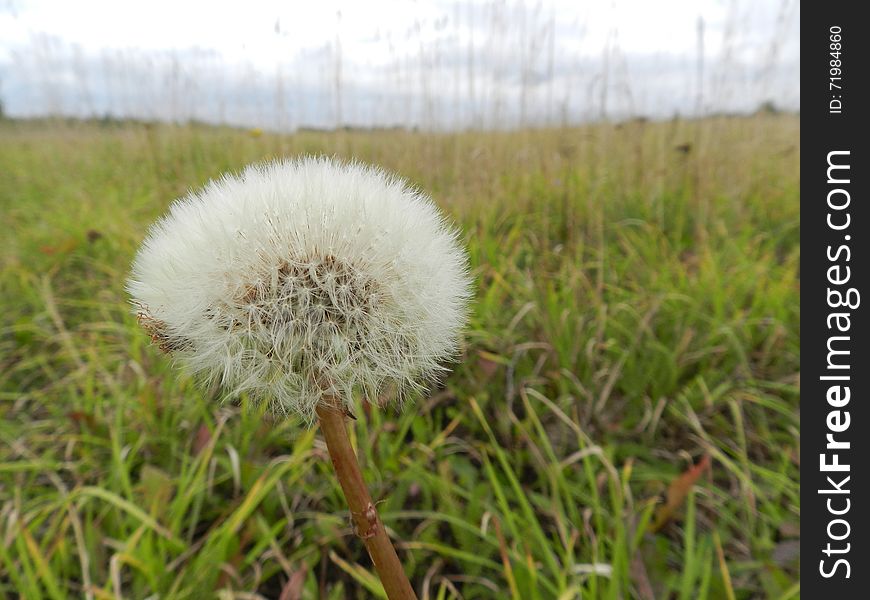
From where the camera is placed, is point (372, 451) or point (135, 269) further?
point (372, 451)

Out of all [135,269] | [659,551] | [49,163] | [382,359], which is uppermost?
[49,163]

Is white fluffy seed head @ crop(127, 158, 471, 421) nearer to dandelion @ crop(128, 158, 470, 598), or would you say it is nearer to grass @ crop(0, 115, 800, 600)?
dandelion @ crop(128, 158, 470, 598)

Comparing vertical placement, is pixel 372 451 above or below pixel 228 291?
below

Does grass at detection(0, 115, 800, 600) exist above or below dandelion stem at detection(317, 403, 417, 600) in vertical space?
below

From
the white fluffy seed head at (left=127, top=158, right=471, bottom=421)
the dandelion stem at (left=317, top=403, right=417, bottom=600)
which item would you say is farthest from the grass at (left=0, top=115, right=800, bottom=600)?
the dandelion stem at (left=317, top=403, right=417, bottom=600)

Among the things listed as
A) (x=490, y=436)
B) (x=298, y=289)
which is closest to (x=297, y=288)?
(x=298, y=289)

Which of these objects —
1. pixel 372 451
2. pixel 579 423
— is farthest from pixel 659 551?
pixel 372 451

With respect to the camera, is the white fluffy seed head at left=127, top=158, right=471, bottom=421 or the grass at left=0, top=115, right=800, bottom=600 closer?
the white fluffy seed head at left=127, top=158, right=471, bottom=421
